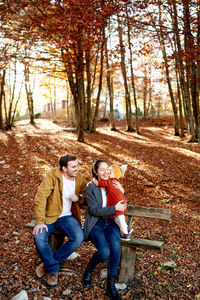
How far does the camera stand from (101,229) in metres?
3.40

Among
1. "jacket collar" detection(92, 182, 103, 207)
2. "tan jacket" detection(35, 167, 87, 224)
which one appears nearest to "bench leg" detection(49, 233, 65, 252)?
"tan jacket" detection(35, 167, 87, 224)

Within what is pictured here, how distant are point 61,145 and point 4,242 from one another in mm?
7212

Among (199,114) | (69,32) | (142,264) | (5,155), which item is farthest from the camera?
(199,114)

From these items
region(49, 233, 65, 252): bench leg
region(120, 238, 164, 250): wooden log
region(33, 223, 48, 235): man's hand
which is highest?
region(33, 223, 48, 235): man's hand

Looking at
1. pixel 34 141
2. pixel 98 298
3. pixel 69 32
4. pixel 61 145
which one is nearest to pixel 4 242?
pixel 98 298

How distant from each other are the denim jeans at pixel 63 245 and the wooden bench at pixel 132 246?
0.65 meters

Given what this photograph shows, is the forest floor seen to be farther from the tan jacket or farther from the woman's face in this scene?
the woman's face

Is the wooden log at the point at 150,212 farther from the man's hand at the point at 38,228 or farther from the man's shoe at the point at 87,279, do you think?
the man's hand at the point at 38,228

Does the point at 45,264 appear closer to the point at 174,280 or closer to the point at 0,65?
the point at 174,280

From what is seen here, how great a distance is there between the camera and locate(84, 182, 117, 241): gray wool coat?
3283mm

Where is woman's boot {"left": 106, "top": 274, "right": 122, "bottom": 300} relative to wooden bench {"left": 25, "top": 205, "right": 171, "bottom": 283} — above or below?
below

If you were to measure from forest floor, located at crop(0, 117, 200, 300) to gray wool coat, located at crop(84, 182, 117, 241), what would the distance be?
0.78 metres

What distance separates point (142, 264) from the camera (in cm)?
381

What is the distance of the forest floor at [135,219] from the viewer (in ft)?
10.7
